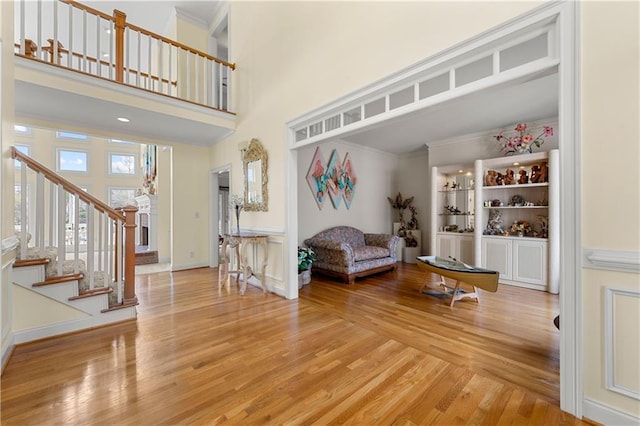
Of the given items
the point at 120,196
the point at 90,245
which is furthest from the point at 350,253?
the point at 120,196

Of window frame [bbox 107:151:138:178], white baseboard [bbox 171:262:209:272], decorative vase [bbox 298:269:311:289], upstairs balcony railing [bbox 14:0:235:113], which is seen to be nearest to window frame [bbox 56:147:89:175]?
window frame [bbox 107:151:138:178]

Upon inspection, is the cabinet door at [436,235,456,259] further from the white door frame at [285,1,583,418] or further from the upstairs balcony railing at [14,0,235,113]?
the upstairs balcony railing at [14,0,235,113]

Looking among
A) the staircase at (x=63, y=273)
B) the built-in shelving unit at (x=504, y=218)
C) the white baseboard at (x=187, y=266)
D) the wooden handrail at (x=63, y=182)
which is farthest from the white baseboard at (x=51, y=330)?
the built-in shelving unit at (x=504, y=218)

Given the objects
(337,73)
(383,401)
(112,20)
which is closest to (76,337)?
(383,401)

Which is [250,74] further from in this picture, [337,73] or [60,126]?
[60,126]

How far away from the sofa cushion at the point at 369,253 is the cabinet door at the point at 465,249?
1.45m

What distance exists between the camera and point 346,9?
9.66 ft

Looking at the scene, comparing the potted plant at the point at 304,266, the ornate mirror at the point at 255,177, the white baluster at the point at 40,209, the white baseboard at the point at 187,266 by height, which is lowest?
the white baseboard at the point at 187,266

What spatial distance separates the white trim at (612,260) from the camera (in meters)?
1.36

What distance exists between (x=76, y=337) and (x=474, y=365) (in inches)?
141

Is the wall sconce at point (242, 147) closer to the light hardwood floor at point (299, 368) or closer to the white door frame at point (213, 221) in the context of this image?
the white door frame at point (213, 221)

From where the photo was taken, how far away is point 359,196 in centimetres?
635

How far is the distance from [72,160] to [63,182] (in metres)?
8.77

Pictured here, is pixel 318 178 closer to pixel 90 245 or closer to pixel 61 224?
pixel 90 245
